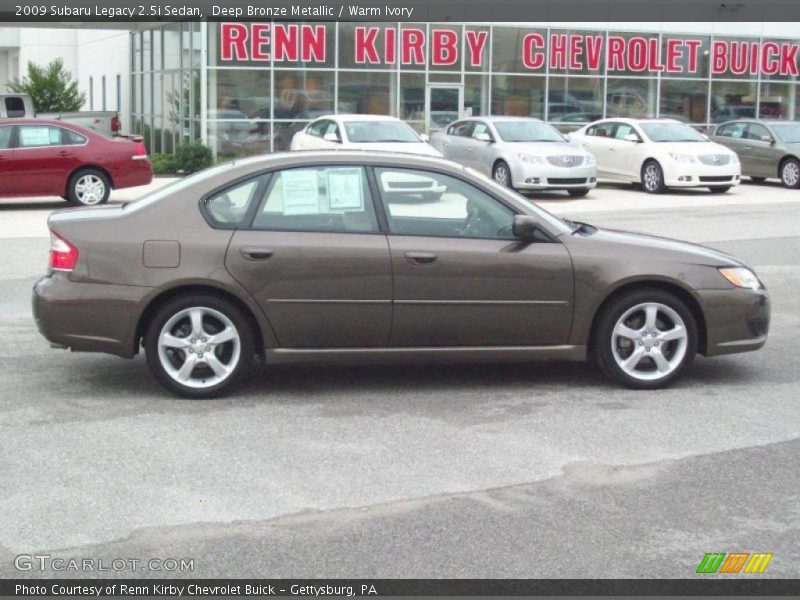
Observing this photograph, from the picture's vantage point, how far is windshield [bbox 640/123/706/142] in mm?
25750

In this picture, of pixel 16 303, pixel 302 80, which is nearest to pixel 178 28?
pixel 302 80

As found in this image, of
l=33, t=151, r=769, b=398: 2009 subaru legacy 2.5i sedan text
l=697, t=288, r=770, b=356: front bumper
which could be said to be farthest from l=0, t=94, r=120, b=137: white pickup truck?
l=697, t=288, r=770, b=356: front bumper

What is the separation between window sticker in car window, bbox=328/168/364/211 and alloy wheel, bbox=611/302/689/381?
1.76 metres

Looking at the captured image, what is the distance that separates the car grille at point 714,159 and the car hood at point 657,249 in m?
17.6

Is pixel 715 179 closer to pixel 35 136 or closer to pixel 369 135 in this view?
pixel 369 135

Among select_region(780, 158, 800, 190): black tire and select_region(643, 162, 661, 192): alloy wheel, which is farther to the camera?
select_region(780, 158, 800, 190): black tire

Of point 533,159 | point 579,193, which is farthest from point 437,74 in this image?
point 533,159

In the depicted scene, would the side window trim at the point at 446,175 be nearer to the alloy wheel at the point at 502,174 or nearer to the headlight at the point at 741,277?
the headlight at the point at 741,277

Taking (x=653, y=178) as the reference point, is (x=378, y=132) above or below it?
above

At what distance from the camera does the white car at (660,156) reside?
81.5 feet

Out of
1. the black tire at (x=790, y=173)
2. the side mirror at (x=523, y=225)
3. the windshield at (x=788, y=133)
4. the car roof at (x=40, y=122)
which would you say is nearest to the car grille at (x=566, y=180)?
the black tire at (x=790, y=173)

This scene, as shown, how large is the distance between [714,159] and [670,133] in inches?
53.2

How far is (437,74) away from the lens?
33.5 metres

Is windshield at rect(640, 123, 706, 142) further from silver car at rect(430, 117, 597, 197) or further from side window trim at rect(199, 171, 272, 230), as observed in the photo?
side window trim at rect(199, 171, 272, 230)
